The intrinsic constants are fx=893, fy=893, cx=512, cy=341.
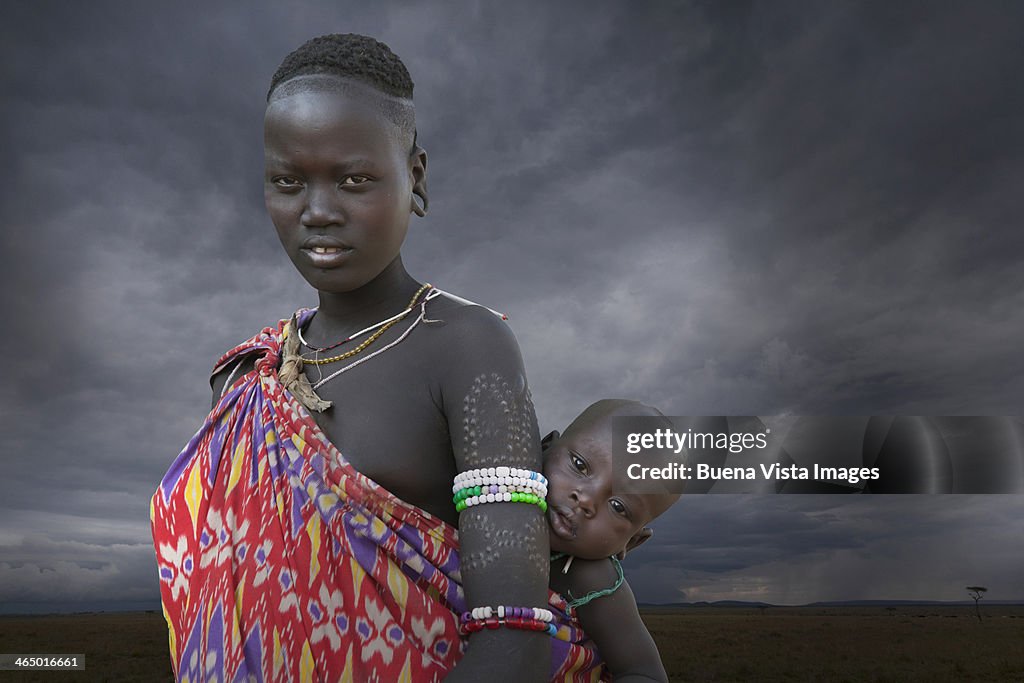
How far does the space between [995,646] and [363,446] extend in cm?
4266

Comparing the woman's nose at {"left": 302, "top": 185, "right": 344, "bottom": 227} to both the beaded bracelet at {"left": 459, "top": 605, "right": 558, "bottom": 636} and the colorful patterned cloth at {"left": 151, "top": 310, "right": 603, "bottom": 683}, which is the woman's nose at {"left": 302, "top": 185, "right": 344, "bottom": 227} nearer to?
the colorful patterned cloth at {"left": 151, "top": 310, "right": 603, "bottom": 683}

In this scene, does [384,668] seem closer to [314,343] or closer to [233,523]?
[233,523]

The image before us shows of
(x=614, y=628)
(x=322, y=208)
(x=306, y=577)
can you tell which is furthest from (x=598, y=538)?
(x=322, y=208)

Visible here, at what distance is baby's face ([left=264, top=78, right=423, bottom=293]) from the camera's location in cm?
335

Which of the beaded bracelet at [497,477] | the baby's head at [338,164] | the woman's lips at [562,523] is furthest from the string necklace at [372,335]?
the woman's lips at [562,523]

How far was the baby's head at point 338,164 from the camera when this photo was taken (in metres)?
3.35

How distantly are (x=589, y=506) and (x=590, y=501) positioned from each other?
2cm

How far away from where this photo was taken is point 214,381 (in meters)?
4.25

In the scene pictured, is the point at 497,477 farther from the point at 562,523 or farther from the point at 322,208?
the point at 322,208

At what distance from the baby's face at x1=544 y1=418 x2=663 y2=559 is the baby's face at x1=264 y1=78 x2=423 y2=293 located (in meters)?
1.11

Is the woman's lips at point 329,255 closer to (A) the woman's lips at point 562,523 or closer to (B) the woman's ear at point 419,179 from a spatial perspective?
(B) the woman's ear at point 419,179

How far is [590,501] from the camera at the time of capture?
3.47 meters

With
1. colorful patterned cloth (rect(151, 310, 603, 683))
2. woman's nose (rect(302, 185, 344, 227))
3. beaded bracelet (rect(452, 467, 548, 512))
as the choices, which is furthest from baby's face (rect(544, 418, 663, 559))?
woman's nose (rect(302, 185, 344, 227))

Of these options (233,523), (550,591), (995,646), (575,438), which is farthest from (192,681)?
(995,646)
